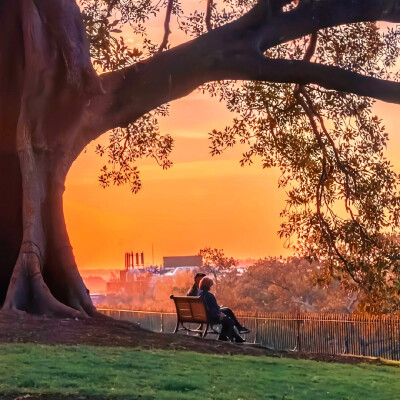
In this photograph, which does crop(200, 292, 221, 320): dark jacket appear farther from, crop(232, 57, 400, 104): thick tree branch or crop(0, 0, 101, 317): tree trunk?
crop(232, 57, 400, 104): thick tree branch

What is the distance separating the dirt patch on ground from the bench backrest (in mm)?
2642

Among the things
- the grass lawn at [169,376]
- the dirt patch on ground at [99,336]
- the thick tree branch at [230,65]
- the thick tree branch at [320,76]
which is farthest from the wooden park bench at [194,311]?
the grass lawn at [169,376]

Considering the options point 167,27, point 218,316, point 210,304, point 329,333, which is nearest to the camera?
point 218,316

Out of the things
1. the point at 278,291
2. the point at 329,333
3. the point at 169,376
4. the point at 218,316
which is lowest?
the point at 169,376

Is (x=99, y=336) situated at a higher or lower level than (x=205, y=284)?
lower

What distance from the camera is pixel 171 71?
51.6 feet

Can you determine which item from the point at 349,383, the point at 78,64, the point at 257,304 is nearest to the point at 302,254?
the point at 78,64

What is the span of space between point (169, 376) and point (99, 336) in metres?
3.55

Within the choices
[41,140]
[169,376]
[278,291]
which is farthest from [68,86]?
[278,291]

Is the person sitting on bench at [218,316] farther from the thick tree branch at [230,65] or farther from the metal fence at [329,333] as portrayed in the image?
the metal fence at [329,333]

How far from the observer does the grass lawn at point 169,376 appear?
7.63 meters

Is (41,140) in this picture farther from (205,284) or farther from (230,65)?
(205,284)

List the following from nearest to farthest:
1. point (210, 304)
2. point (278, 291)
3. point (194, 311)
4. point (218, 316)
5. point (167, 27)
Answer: point (218, 316), point (210, 304), point (194, 311), point (167, 27), point (278, 291)

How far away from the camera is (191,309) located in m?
16.7
